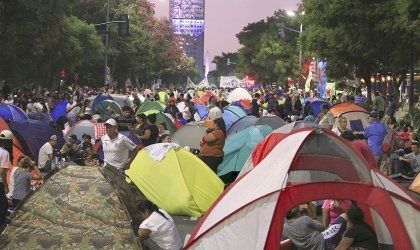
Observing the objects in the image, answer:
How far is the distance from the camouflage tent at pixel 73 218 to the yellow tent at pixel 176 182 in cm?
380

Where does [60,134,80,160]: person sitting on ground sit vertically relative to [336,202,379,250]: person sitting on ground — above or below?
below

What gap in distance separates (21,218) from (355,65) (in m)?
31.7

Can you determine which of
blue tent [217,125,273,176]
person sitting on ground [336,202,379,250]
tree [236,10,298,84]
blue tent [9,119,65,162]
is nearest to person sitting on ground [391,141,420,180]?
blue tent [217,125,273,176]

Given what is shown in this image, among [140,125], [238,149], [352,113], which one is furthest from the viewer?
[352,113]

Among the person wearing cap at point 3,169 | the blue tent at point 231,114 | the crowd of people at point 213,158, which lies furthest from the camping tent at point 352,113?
the person wearing cap at point 3,169

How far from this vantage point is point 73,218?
9.73 meters

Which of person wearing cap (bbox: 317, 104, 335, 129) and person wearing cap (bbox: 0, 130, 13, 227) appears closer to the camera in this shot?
person wearing cap (bbox: 0, 130, 13, 227)

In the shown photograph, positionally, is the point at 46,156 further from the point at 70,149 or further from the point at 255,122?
the point at 255,122

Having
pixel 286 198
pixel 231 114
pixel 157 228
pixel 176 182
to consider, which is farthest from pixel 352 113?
pixel 286 198

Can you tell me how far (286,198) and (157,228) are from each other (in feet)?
6.55

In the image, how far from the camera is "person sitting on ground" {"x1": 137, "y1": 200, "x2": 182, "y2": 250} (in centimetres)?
949

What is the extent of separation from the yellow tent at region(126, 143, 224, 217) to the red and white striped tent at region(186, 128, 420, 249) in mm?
4940

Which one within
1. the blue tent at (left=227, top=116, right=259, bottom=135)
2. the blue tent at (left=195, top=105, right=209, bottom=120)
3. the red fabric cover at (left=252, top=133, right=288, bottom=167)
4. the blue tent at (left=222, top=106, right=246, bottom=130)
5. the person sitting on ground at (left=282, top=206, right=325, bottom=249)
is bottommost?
the blue tent at (left=195, top=105, right=209, bottom=120)

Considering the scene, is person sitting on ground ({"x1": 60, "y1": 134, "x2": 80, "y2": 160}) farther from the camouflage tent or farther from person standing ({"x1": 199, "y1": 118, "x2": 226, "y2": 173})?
the camouflage tent
